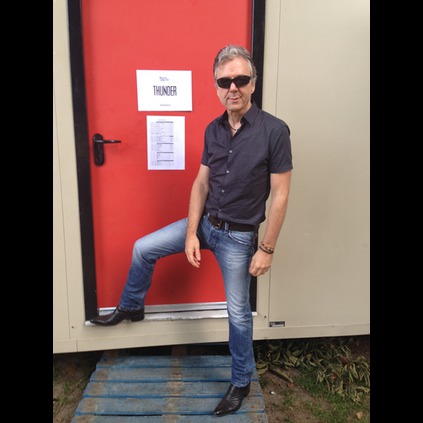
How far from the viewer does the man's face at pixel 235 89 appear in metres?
1.79

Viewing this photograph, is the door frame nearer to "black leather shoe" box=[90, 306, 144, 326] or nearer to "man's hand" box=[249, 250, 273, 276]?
"black leather shoe" box=[90, 306, 144, 326]

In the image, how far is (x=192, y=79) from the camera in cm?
238

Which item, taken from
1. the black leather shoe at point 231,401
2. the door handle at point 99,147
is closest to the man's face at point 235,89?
the door handle at point 99,147

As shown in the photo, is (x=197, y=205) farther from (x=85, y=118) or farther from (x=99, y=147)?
(x=85, y=118)

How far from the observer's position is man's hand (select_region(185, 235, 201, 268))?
2.07 meters

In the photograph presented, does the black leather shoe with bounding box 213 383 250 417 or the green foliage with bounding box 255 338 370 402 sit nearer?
the black leather shoe with bounding box 213 383 250 417

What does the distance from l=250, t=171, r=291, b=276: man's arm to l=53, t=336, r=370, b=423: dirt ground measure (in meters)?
1.17

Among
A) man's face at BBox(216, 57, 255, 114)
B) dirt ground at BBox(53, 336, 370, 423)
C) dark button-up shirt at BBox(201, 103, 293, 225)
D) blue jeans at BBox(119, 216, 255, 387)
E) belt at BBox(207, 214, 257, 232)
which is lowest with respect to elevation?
dirt ground at BBox(53, 336, 370, 423)

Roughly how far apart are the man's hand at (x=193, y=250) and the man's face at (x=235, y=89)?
719mm

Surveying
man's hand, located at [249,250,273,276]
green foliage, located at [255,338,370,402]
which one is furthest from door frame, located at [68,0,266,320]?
green foliage, located at [255,338,370,402]

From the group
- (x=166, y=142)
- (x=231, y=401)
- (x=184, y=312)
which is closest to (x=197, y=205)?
(x=166, y=142)

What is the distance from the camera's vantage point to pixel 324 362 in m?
2.88
